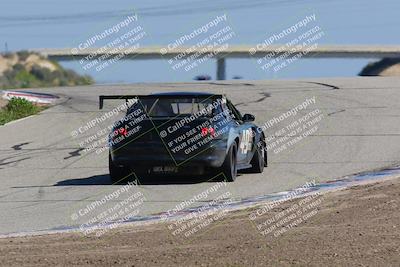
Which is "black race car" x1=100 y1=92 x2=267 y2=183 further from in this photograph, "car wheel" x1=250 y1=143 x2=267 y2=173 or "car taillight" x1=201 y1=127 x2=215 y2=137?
"car wheel" x1=250 y1=143 x2=267 y2=173

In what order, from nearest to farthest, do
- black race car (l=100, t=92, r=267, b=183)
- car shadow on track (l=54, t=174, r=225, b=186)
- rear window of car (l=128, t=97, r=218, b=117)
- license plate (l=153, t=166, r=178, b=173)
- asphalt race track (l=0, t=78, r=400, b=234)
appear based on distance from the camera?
asphalt race track (l=0, t=78, r=400, b=234)
black race car (l=100, t=92, r=267, b=183)
license plate (l=153, t=166, r=178, b=173)
rear window of car (l=128, t=97, r=218, b=117)
car shadow on track (l=54, t=174, r=225, b=186)

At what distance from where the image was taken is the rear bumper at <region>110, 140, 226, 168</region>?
599 inches

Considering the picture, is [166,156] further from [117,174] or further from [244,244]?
[244,244]

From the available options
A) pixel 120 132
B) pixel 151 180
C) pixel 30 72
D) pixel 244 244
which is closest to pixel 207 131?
pixel 120 132

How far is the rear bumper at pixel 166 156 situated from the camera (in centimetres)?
1520

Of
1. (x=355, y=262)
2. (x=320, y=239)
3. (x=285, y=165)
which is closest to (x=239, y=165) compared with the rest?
(x=285, y=165)

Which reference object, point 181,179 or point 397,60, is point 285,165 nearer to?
point 181,179

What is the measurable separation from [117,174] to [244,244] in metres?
6.41

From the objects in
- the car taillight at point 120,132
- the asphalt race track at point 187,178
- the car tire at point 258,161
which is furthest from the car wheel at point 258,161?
the car taillight at point 120,132

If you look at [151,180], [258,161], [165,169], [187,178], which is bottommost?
[258,161]

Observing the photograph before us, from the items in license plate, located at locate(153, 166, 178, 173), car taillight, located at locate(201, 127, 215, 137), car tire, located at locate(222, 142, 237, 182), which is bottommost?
car tire, located at locate(222, 142, 237, 182)

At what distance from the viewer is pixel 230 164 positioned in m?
15.4

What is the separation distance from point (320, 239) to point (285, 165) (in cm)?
828

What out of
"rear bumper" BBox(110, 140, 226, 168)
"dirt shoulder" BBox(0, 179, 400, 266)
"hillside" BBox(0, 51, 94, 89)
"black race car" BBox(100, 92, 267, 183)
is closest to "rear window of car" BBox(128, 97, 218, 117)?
"black race car" BBox(100, 92, 267, 183)
